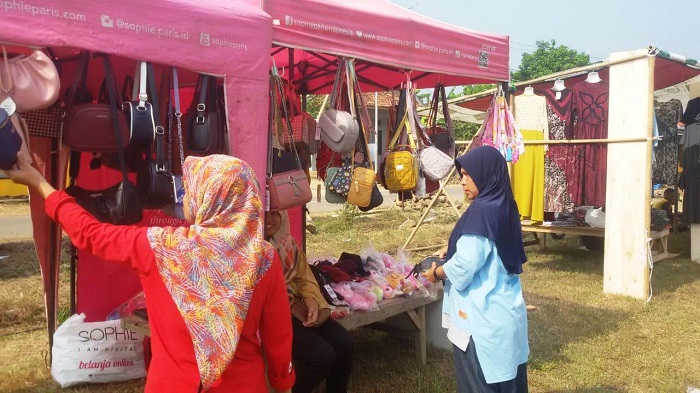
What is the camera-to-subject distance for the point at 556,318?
5.79 m

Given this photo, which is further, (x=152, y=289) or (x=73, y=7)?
(x=73, y=7)

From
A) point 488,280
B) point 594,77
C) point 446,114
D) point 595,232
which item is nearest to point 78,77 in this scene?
point 488,280

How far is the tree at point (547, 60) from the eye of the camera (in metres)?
39.4

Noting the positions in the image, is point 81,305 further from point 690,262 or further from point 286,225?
point 690,262

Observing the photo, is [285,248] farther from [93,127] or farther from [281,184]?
[93,127]

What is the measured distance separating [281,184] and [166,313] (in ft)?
4.32

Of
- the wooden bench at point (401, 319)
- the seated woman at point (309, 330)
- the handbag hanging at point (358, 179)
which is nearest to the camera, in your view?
the seated woman at point (309, 330)

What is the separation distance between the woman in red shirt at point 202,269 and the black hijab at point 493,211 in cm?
118

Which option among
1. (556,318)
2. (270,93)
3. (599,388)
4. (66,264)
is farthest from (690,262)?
(66,264)

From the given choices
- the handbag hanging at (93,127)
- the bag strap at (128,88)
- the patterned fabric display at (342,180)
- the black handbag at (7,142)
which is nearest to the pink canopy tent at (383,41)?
the patterned fabric display at (342,180)

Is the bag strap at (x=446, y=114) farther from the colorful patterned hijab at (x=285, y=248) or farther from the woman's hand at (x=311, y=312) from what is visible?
the woman's hand at (x=311, y=312)

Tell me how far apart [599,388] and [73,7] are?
409 cm

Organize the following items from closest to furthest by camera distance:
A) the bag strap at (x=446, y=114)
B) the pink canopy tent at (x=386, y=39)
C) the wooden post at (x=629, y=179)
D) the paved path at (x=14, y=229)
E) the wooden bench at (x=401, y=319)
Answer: the pink canopy tent at (x=386, y=39) < the wooden bench at (x=401, y=319) < the bag strap at (x=446, y=114) < the wooden post at (x=629, y=179) < the paved path at (x=14, y=229)

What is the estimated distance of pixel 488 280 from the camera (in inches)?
112
